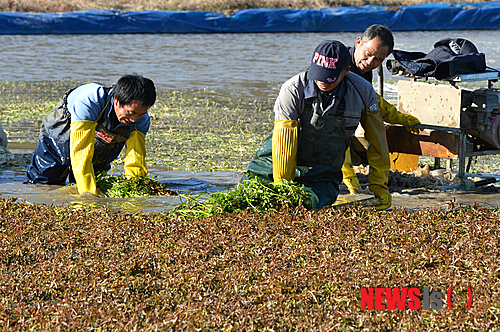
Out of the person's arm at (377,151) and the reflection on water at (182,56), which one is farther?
the reflection on water at (182,56)

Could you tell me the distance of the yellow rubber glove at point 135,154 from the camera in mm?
5883

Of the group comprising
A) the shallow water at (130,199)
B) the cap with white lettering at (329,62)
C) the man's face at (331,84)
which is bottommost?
the shallow water at (130,199)

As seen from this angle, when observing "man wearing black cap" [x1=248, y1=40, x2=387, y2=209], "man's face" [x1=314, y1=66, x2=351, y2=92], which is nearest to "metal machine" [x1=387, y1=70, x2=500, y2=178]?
"man wearing black cap" [x1=248, y1=40, x2=387, y2=209]

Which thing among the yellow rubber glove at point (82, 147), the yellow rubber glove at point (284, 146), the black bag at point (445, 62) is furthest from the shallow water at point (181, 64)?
the black bag at point (445, 62)

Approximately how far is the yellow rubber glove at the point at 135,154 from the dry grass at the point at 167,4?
2145 centimetres

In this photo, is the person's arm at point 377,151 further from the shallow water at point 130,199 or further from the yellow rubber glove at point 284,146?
the shallow water at point 130,199

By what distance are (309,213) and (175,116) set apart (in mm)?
6016

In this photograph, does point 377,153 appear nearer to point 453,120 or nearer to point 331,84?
point 331,84

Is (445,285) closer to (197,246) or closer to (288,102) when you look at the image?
(197,246)

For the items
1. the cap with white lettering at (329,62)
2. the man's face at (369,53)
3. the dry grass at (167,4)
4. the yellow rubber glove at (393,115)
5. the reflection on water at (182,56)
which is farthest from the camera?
the dry grass at (167,4)

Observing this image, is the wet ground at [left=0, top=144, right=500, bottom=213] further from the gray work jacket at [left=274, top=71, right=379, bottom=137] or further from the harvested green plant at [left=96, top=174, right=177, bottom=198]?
the gray work jacket at [left=274, top=71, right=379, bottom=137]

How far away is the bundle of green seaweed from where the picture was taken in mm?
5055

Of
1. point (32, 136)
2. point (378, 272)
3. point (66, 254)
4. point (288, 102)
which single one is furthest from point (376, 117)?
point (32, 136)

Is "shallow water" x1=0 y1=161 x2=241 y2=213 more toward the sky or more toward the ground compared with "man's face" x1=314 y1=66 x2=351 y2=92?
more toward the ground
